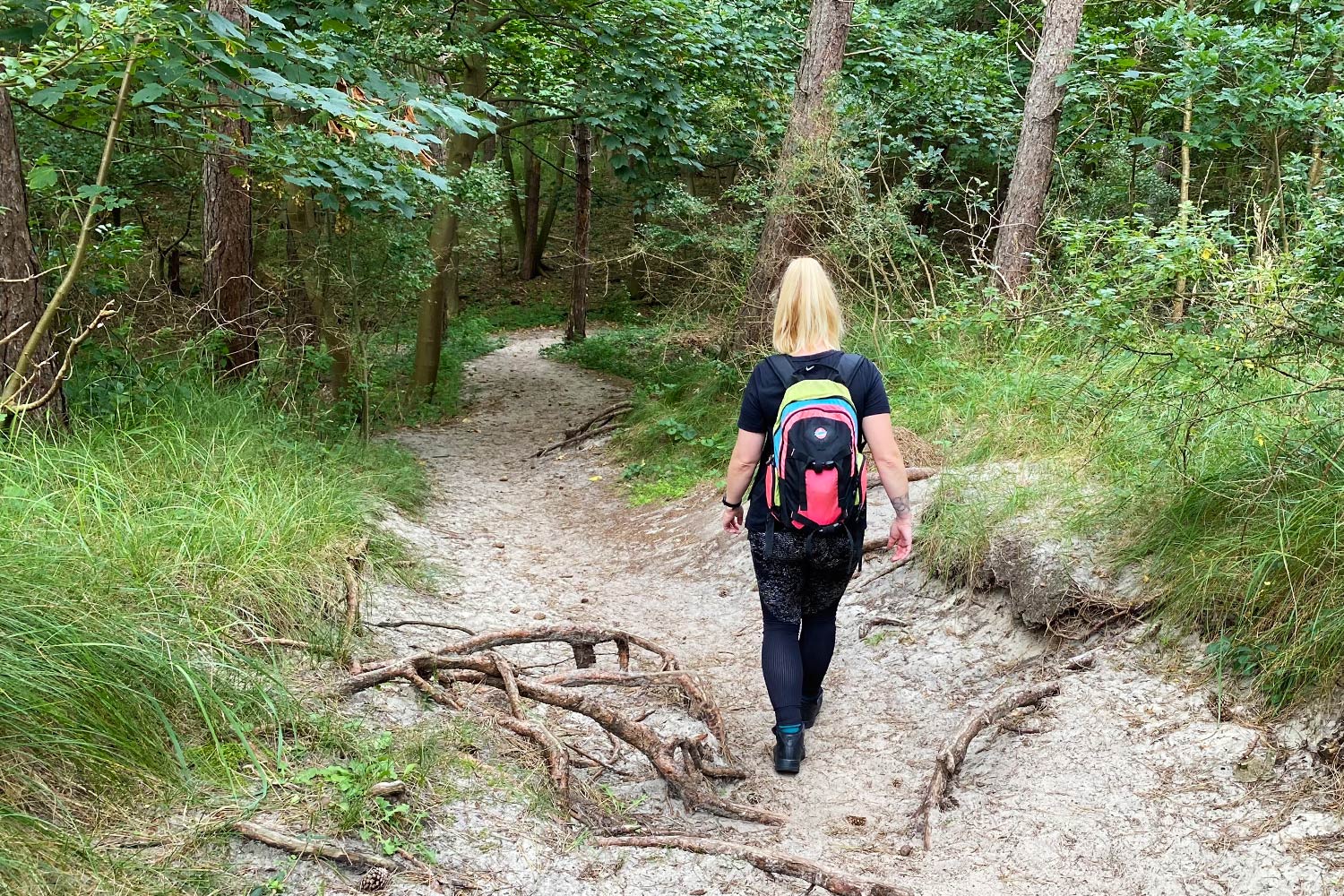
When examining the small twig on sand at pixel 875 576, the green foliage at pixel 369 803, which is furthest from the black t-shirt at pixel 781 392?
the small twig on sand at pixel 875 576

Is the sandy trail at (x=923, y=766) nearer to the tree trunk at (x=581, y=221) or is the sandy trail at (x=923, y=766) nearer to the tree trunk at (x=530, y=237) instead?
the tree trunk at (x=581, y=221)

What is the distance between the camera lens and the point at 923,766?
408 cm

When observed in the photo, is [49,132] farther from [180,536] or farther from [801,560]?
[801,560]

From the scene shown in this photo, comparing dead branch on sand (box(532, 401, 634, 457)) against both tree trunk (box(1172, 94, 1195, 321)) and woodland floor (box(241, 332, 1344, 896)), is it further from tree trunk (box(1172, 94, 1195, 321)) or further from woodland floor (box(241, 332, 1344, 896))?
tree trunk (box(1172, 94, 1195, 321))

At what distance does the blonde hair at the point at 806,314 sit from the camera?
3.78 metres

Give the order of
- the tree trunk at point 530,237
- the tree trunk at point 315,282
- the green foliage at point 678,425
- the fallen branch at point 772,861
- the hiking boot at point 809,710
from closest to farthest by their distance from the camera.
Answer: the fallen branch at point 772,861 < the hiking boot at point 809,710 < the green foliage at point 678,425 < the tree trunk at point 315,282 < the tree trunk at point 530,237

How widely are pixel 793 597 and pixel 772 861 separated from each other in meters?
1.20

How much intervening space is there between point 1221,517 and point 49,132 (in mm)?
11279

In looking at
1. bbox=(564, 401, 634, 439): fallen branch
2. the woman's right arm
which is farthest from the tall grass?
bbox=(564, 401, 634, 439): fallen branch

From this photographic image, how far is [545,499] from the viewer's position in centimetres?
978

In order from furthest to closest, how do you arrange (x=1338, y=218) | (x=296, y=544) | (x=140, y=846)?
1. (x=296, y=544)
2. (x=1338, y=218)
3. (x=140, y=846)

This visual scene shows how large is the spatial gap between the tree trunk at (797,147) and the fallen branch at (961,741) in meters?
5.82

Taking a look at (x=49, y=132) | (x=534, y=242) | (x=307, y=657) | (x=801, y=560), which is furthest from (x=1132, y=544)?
(x=534, y=242)

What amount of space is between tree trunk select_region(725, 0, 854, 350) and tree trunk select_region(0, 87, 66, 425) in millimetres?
6237
